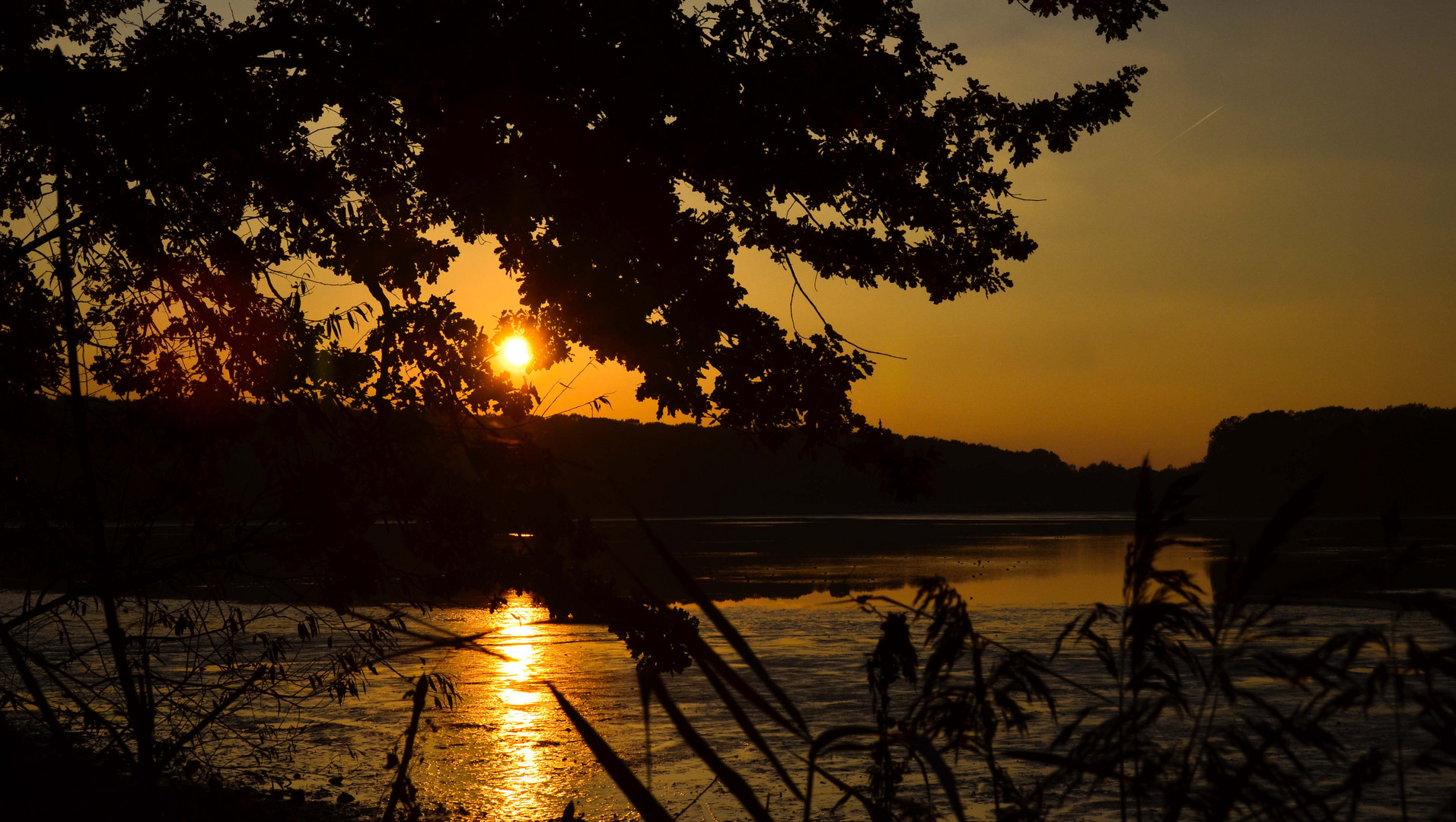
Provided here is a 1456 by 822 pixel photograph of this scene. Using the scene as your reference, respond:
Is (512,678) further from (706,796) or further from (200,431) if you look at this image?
(200,431)

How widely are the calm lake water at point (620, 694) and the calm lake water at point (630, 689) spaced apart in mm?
31

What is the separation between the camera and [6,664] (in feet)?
48.9

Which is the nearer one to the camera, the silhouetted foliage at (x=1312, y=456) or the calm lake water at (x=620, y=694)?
the calm lake water at (x=620, y=694)

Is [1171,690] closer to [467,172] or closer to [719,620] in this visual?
[719,620]

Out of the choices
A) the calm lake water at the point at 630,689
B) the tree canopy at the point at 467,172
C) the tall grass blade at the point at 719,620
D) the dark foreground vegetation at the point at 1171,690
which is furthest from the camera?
the calm lake water at the point at 630,689

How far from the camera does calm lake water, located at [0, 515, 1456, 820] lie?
920 cm

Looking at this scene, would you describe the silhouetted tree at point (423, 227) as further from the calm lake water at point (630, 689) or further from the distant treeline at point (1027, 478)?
the distant treeline at point (1027, 478)

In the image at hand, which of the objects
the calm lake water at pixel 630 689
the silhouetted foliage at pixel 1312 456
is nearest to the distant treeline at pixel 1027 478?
the silhouetted foliage at pixel 1312 456

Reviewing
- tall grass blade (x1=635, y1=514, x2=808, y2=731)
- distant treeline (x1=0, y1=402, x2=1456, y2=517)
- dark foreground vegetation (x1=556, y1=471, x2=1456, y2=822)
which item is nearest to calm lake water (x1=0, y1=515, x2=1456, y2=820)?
dark foreground vegetation (x1=556, y1=471, x2=1456, y2=822)

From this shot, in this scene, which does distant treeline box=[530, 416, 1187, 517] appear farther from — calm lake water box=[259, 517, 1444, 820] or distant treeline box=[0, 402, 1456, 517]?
calm lake water box=[259, 517, 1444, 820]

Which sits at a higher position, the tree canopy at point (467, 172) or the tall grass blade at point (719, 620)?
the tree canopy at point (467, 172)

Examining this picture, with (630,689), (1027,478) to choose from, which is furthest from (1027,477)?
(630,689)

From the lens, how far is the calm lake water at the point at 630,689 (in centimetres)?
934

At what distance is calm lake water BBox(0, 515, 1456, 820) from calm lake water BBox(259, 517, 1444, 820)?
31mm
